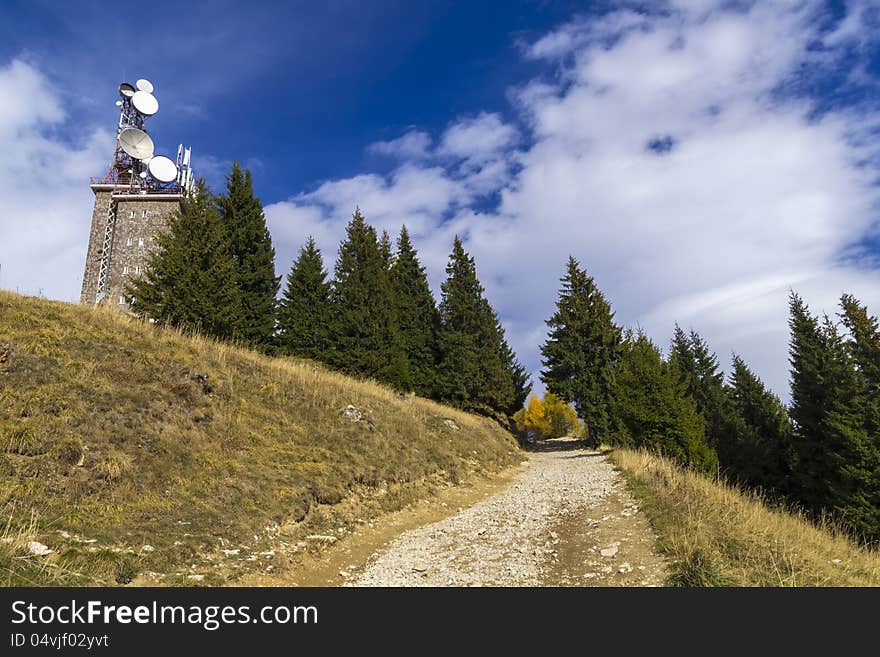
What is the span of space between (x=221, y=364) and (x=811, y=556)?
17.4 m

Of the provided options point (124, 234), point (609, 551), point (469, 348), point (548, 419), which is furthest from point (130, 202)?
point (548, 419)

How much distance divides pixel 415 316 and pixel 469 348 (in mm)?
7525

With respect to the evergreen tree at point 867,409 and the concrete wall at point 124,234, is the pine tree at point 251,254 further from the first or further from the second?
the evergreen tree at point 867,409

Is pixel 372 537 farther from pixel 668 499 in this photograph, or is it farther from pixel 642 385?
pixel 642 385

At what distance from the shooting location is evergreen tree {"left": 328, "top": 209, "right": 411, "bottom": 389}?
3022 centimetres

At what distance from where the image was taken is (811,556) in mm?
7570

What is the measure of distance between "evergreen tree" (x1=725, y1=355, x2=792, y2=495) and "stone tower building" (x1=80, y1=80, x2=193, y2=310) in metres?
61.4

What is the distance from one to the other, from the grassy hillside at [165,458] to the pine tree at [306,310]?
12814 millimetres

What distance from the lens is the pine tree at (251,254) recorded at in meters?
A: 29.2

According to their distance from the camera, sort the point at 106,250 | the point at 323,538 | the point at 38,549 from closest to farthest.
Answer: the point at 38,549, the point at 323,538, the point at 106,250

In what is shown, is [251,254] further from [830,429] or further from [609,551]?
[830,429]

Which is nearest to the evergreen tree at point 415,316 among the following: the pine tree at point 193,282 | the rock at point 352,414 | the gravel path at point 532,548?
the pine tree at point 193,282

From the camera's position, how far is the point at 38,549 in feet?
21.4
